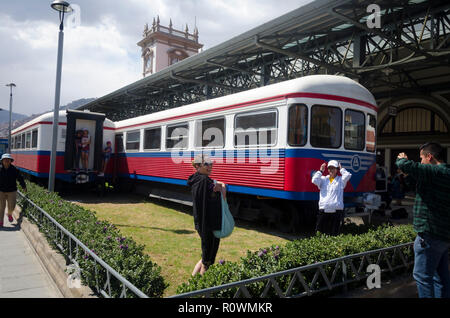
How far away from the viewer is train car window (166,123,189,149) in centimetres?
1073

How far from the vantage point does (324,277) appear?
416cm

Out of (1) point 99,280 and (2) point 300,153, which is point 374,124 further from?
(1) point 99,280

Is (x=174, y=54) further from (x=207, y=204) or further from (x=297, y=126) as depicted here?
(x=207, y=204)

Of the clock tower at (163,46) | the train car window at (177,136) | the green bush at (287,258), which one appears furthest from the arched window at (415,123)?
the clock tower at (163,46)

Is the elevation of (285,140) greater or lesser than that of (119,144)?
lesser

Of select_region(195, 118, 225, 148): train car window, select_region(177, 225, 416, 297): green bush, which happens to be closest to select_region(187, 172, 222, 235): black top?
select_region(177, 225, 416, 297): green bush

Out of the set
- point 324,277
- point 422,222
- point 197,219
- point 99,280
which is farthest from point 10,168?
point 422,222

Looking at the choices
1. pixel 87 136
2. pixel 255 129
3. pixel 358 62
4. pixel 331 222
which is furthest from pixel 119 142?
pixel 331 222

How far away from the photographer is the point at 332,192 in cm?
612

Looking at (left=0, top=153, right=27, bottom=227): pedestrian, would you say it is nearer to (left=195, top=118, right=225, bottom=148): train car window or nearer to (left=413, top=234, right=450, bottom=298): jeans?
(left=195, top=118, right=225, bottom=148): train car window

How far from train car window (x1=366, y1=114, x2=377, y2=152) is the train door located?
32.5 ft

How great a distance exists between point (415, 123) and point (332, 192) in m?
16.4

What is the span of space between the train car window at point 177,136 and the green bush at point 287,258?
20.2 ft
